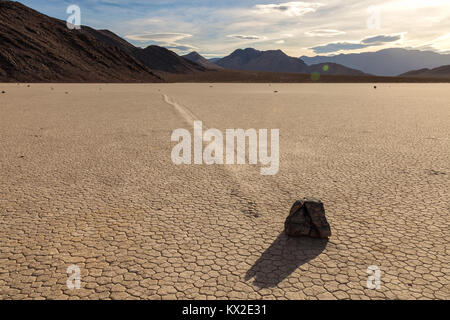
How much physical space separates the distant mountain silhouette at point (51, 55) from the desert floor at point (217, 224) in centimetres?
4795

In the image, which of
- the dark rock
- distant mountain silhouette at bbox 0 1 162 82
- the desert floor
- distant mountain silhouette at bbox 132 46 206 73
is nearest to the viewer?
the desert floor

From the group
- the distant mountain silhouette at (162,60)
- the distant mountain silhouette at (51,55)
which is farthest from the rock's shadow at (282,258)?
the distant mountain silhouette at (162,60)

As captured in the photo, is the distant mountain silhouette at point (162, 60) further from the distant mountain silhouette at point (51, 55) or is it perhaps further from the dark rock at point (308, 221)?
the dark rock at point (308, 221)

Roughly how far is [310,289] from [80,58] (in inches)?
2487

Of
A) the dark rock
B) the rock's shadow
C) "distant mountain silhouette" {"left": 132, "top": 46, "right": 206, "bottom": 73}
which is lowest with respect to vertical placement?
the rock's shadow

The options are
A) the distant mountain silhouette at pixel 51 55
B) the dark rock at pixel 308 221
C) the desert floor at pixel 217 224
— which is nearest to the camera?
the desert floor at pixel 217 224

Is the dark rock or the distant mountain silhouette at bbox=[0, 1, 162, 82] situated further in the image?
→ the distant mountain silhouette at bbox=[0, 1, 162, 82]

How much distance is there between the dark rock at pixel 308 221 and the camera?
9.29ft

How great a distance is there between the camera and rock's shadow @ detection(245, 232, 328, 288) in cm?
234

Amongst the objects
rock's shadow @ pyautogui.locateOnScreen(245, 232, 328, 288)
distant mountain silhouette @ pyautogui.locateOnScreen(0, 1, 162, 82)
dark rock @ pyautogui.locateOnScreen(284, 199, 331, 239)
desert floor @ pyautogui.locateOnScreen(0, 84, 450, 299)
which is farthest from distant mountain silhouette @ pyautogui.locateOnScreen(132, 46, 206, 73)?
rock's shadow @ pyautogui.locateOnScreen(245, 232, 328, 288)

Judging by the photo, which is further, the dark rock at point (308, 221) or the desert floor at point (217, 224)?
the dark rock at point (308, 221)

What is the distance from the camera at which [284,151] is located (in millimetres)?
6027

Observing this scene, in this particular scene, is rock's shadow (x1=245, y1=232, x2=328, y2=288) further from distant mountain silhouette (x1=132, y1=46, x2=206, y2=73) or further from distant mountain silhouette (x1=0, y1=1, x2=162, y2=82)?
distant mountain silhouette (x1=132, y1=46, x2=206, y2=73)

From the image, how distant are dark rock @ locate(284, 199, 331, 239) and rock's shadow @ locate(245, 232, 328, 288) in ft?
0.17
